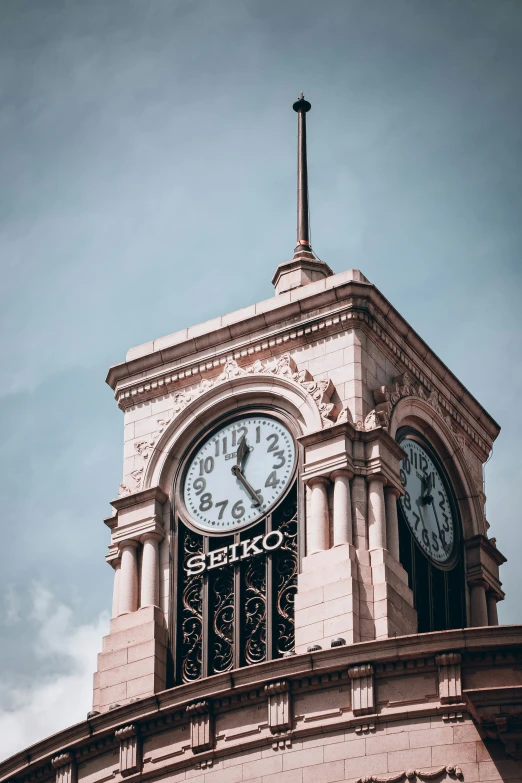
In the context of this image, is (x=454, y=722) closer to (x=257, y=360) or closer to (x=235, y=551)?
(x=235, y=551)

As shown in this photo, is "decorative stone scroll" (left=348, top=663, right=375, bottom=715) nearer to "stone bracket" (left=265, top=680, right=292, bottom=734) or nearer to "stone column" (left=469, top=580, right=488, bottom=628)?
"stone bracket" (left=265, top=680, right=292, bottom=734)

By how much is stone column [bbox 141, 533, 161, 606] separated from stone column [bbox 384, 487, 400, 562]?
18.4 ft

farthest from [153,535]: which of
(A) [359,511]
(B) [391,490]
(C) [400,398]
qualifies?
(C) [400,398]

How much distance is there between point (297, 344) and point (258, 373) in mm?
1156

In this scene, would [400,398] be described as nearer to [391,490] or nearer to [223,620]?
[391,490]

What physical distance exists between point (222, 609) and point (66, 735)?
15.5 ft

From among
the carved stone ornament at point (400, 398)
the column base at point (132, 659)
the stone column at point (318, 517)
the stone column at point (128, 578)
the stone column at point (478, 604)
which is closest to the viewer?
the stone column at point (318, 517)

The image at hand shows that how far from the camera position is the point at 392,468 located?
2179 inches

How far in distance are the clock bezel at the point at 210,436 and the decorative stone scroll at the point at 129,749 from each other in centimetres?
609

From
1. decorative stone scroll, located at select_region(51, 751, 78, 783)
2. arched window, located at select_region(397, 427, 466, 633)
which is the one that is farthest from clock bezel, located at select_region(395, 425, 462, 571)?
decorative stone scroll, located at select_region(51, 751, 78, 783)

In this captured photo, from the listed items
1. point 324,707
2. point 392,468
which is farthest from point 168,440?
point 324,707

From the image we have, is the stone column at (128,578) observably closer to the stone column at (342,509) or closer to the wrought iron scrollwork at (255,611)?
the wrought iron scrollwork at (255,611)

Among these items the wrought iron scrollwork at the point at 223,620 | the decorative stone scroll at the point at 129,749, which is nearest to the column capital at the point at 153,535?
the wrought iron scrollwork at the point at 223,620

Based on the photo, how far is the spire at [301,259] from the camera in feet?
199
